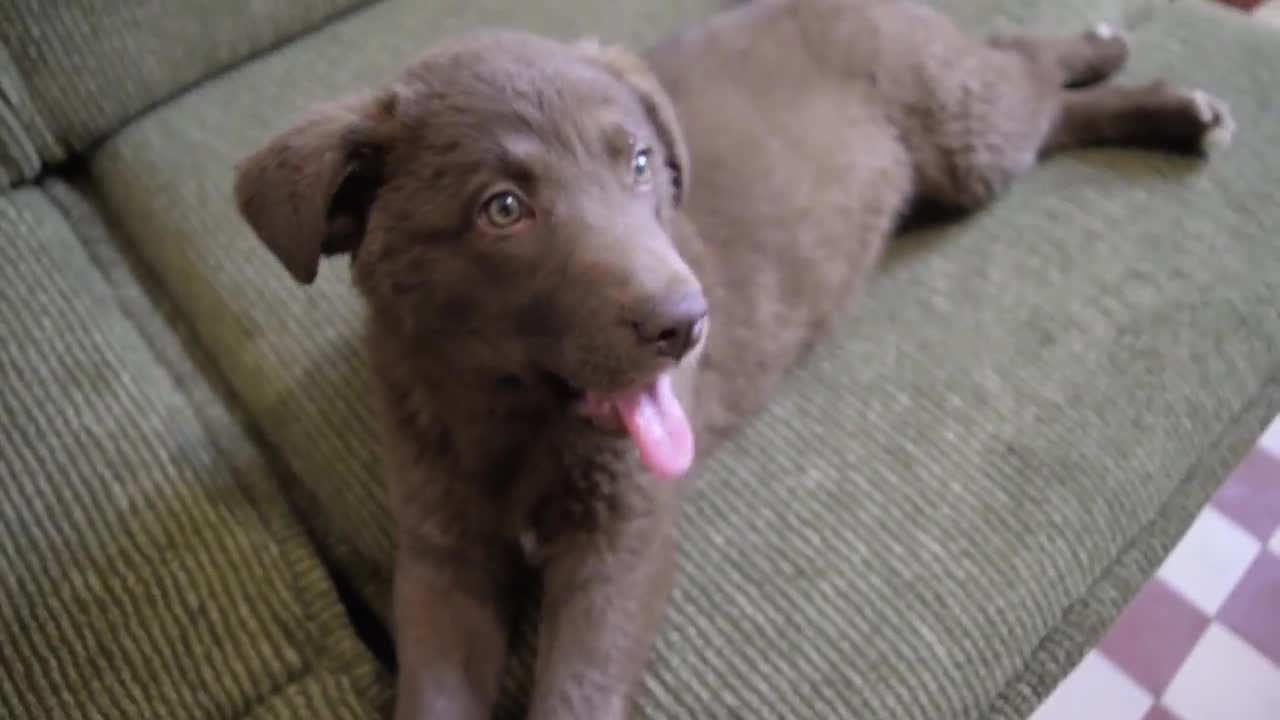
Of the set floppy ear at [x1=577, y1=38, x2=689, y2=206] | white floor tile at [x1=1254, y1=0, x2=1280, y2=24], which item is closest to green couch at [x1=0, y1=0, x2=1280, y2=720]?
floppy ear at [x1=577, y1=38, x2=689, y2=206]

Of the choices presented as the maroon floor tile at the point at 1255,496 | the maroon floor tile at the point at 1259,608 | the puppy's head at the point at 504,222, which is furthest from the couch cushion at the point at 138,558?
the maroon floor tile at the point at 1255,496

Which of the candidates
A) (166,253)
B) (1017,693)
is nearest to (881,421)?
(1017,693)

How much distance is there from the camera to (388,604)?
133cm

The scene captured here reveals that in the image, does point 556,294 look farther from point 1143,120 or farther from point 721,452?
point 1143,120

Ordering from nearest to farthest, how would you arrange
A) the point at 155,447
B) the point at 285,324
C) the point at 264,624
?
the point at 264,624, the point at 155,447, the point at 285,324

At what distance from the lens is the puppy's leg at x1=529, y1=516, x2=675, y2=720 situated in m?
1.15

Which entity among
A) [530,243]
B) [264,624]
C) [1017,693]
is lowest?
[1017,693]

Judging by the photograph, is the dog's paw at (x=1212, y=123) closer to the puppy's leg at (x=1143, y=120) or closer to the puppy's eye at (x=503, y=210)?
the puppy's leg at (x=1143, y=120)

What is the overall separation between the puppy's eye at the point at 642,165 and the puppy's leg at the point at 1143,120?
3.17 ft

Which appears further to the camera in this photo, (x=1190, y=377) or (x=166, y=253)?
(x=166, y=253)

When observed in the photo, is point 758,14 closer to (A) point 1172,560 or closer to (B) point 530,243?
(B) point 530,243

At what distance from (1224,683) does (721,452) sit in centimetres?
117

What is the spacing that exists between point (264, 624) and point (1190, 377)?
1284mm

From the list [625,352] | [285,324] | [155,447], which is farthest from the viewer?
[285,324]
